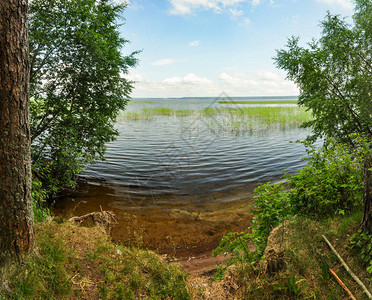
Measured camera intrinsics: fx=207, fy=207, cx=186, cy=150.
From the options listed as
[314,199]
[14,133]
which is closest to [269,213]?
[314,199]

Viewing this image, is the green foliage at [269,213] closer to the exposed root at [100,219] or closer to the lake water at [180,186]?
the lake water at [180,186]

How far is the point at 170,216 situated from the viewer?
25.9ft

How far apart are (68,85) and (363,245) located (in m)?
10.6

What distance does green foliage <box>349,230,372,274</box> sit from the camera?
2795mm

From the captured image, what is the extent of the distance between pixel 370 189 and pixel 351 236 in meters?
0.79

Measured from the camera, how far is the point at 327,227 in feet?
12.0

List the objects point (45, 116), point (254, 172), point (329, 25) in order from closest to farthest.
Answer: point (45, 116) → point (329, 25) → point (254, 172)

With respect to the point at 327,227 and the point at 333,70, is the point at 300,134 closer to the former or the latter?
the point at 333,70

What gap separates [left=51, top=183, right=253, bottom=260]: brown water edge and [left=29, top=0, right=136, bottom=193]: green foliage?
1.48m

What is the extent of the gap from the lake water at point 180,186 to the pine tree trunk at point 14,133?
2.00 metres

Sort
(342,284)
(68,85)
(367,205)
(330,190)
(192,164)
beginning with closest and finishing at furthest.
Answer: (342,284), (367,205), (330,190), (68,85), (192,164)

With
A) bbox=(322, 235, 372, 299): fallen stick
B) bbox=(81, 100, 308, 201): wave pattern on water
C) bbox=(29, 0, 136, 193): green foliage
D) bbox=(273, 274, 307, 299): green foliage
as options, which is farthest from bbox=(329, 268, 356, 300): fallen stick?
bbox=(29, 0, 136, 193): green foliage

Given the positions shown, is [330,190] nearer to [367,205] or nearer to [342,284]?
A: [367,205]

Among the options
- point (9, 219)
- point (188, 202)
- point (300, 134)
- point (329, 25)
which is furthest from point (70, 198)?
point (300, 134)
